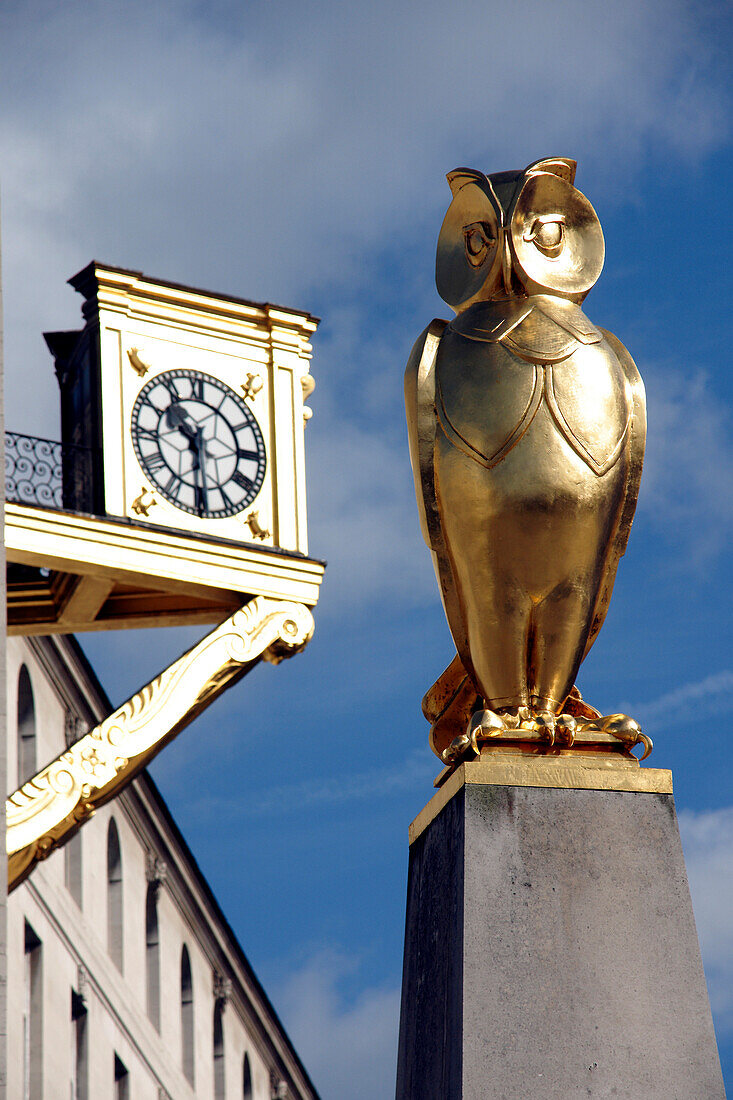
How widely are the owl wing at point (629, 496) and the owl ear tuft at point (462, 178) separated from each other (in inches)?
26.2

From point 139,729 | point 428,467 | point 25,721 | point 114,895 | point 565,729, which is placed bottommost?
point 565,729

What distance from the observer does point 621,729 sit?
659 cm

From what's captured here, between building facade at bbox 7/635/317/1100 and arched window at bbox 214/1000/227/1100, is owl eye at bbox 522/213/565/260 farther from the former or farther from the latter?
arched window at bbox 214/1000/227/1100

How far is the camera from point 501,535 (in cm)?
671

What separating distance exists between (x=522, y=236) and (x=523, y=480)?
2.66 feet

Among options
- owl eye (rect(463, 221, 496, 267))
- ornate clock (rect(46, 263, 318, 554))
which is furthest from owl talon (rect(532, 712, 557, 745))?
ornate clock (rect(46, 263, 318, 554))

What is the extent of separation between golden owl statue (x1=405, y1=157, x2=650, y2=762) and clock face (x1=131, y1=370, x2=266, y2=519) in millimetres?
11183

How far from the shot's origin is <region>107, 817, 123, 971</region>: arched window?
35.2 m

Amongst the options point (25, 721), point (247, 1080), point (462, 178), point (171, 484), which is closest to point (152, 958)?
point (247, 1080)

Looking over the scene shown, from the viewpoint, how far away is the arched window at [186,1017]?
130 feet

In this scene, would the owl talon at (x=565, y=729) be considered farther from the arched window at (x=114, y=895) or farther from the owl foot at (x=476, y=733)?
the arched window at (x=114, y=895)

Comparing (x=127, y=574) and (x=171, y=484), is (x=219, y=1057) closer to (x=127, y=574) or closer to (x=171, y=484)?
(x=171, y=484)

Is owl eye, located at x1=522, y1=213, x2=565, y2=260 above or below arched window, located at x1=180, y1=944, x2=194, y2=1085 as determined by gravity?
below

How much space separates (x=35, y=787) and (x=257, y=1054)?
29.0 metres
